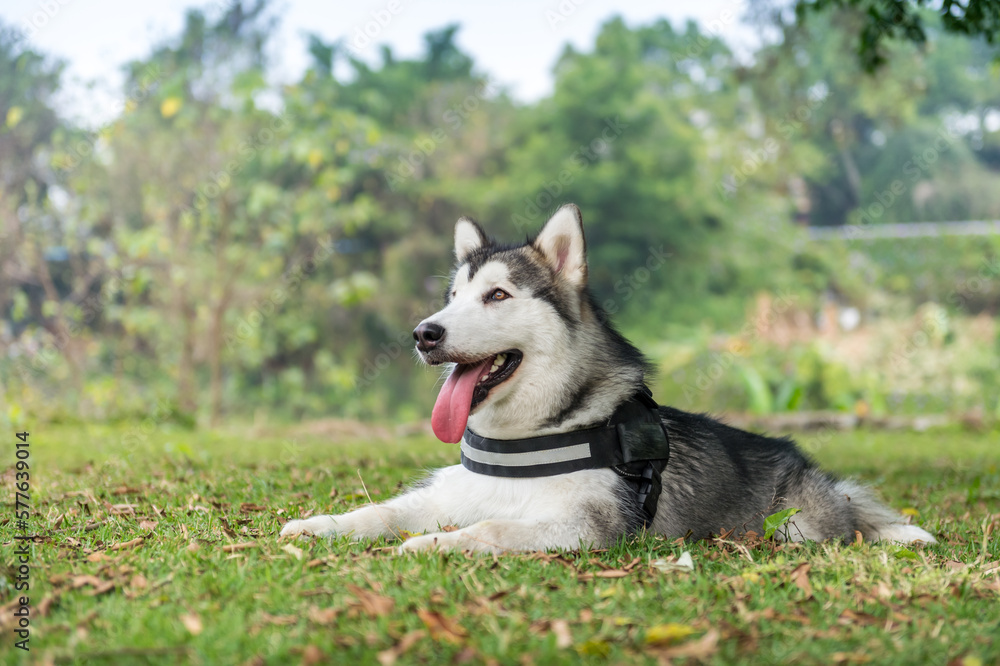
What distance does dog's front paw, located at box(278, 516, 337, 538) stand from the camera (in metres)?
2.99

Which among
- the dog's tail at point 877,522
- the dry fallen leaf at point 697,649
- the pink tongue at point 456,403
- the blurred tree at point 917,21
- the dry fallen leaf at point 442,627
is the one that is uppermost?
the blurred tree at point 917,21

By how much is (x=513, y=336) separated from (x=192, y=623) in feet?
4.98

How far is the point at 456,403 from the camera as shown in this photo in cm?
304

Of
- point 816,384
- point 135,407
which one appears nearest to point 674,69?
point 816,384

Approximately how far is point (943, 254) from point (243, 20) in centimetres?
1524

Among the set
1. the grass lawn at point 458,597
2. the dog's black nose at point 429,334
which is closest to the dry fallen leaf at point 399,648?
the grass lawn at point 458,597

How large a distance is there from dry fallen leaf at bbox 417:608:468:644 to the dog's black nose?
113 centimetres

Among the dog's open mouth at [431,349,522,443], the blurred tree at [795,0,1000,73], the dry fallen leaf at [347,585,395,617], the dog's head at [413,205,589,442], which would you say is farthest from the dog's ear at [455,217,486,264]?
the blurred tree at [795,0,1000,73]

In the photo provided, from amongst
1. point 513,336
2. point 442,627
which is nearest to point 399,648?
point 442,627

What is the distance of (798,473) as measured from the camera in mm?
3488

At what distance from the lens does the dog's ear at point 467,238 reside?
11.8ft

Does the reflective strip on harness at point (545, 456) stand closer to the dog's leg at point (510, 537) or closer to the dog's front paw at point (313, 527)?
the dog's leg at point (510, 537)

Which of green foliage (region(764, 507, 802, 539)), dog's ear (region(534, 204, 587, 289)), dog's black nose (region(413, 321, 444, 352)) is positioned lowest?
green foliage (region(764, 507, 802, 539))

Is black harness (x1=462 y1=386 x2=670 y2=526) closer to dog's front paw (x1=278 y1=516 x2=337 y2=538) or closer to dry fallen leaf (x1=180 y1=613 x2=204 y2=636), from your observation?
dog's front paw (x1=278 y1=516 x2=337 y2=538)
